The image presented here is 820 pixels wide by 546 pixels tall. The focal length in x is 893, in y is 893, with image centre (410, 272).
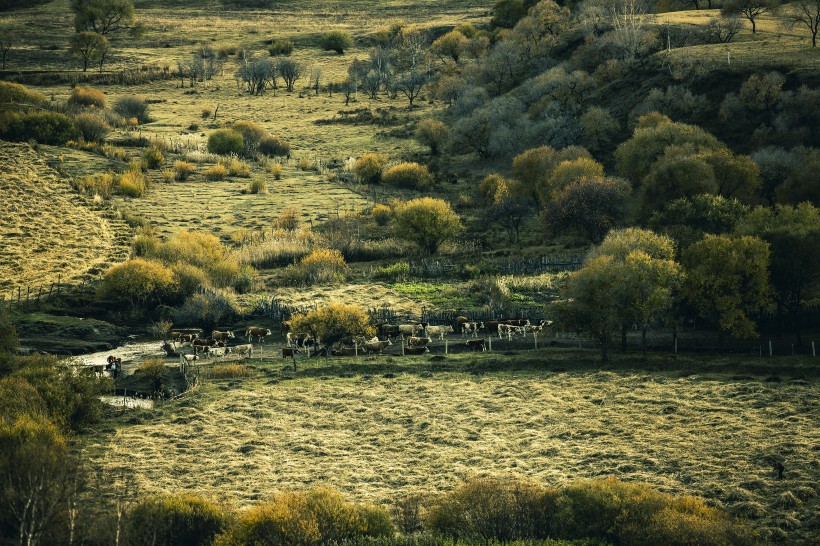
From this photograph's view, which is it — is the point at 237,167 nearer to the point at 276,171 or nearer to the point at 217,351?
the point at 276,171

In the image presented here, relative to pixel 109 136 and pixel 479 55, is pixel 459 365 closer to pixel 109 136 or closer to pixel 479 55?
pixel 109 136

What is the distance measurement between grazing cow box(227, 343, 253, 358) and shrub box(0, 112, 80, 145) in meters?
51.1

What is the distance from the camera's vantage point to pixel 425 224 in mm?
62969

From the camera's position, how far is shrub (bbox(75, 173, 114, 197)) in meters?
73.8

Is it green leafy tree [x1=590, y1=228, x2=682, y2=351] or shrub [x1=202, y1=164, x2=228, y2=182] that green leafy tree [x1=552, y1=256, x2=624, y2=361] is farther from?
shrub [x1=202, y1=164, x2=228, y2=182]

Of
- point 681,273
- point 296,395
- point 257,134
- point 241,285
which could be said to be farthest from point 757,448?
point 257,134

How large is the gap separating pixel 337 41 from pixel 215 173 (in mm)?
68241

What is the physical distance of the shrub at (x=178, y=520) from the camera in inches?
915

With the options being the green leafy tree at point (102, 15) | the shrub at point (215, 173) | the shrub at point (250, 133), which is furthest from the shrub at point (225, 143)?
the green leafy tree at point (102, 15)

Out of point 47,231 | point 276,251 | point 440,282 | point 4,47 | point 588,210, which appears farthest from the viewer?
point 4,47

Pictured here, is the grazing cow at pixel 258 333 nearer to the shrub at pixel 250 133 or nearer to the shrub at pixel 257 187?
the shrub at pixel 257 187

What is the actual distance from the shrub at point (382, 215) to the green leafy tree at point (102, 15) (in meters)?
93.1

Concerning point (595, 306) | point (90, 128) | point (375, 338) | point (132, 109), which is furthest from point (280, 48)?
point (595, 306)

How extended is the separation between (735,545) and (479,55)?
104762 millimetres
